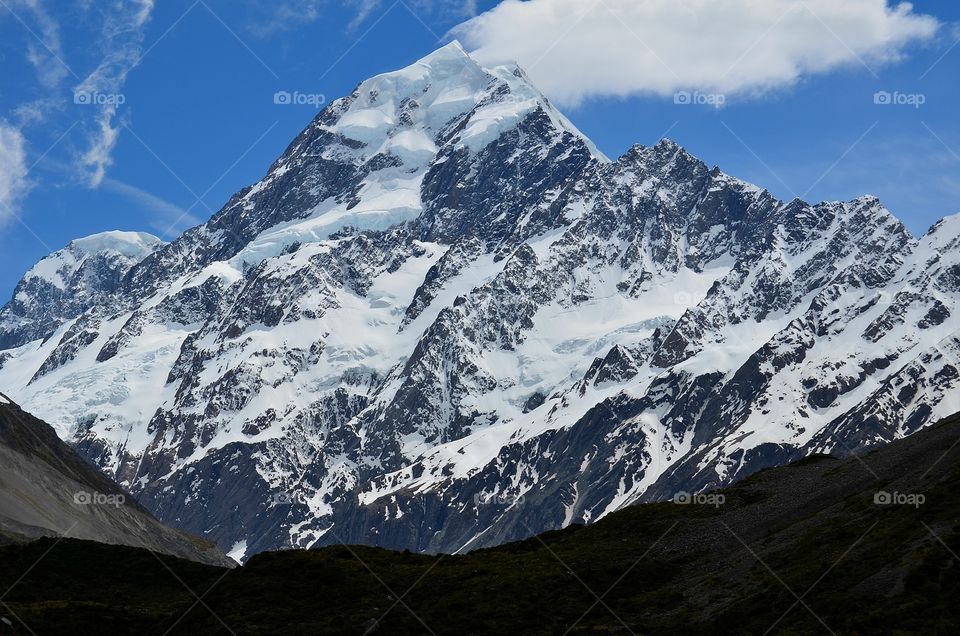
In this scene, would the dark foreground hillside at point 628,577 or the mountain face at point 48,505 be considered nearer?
the dark foreground hillside at point 628,577

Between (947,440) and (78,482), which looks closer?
(947,440)

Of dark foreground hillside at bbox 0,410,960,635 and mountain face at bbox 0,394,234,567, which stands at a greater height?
mountain face at bbox 0,394,234,567

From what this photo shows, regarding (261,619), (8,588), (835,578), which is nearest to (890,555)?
(835,578)

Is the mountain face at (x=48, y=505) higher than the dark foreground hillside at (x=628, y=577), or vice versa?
the mountain face at (x=48, y=505)

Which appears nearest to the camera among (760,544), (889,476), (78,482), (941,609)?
(941,609)

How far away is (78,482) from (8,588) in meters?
108

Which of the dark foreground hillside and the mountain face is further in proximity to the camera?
the mountain face

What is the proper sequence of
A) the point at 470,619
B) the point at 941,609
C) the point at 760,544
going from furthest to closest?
the point at 760,544 → the point at 470,619 → the point at 941,609

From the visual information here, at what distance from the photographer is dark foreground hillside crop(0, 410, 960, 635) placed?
69.9 m

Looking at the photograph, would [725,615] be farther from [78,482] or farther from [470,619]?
[78,482]

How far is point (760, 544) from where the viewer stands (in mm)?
86062

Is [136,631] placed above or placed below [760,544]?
below

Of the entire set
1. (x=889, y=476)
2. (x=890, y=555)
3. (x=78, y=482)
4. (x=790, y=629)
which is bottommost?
(x=790, y=629)

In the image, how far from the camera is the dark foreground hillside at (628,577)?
229 feet
